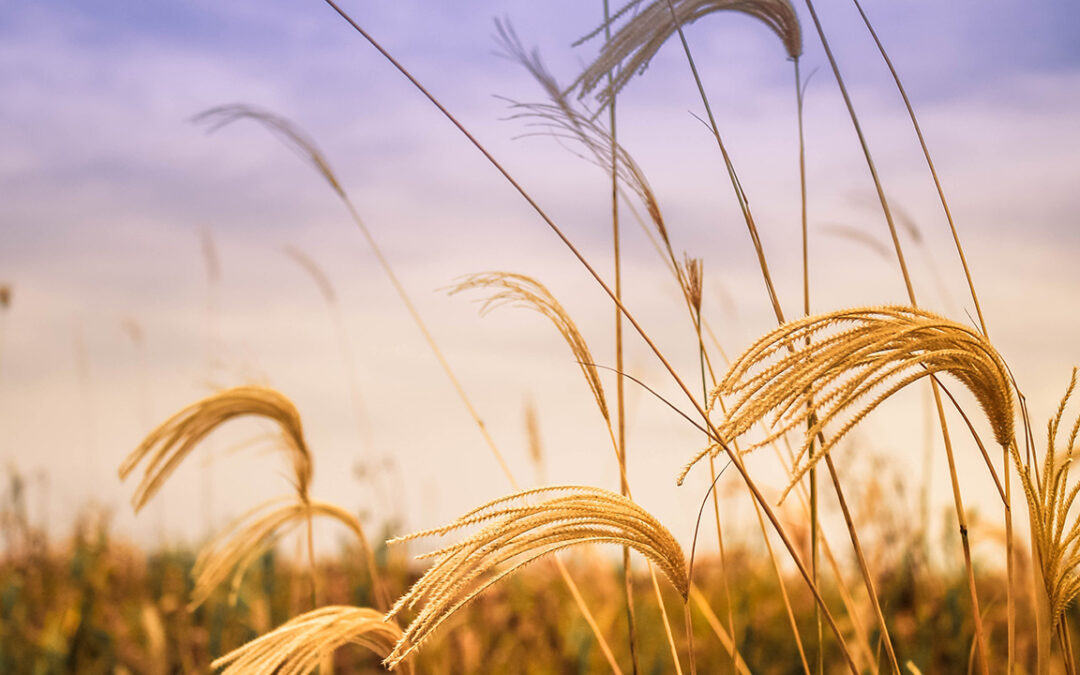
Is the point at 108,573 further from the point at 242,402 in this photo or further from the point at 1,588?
the point at 242,402

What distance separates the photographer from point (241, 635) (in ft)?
16.1

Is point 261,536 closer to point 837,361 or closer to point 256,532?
point 256,532

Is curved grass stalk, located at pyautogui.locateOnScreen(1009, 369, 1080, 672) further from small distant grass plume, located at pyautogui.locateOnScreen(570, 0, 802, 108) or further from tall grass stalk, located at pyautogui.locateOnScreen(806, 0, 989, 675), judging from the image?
small distant grass plume, located at pyautogui.locateOnScreen(570, 0, 802, 108)

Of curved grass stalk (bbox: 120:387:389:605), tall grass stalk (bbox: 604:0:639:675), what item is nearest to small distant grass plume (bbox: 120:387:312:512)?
curved grass stalk (bbox: 120:387:389:605)

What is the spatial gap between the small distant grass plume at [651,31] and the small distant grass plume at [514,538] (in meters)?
0.93

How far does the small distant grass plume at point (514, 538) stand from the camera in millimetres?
1243

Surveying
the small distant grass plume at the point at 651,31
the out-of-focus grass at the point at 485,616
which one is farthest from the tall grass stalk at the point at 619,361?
the out-of-focus grass at the point at 485,616

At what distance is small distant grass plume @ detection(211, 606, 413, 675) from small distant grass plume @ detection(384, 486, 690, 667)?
0.35 m

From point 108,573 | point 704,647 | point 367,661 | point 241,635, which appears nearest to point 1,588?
point 108,573

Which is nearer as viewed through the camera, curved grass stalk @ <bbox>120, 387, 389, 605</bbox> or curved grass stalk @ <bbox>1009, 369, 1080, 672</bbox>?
curved grass stalk @ <bbox>1009, 369, 1080, 672</bbox>

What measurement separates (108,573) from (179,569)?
61 cm

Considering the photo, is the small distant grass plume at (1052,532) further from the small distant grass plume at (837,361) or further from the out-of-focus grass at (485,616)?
the out-of-focus grass at (485,616)

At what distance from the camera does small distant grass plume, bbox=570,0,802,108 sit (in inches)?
70.6

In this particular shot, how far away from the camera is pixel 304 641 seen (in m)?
1.70
